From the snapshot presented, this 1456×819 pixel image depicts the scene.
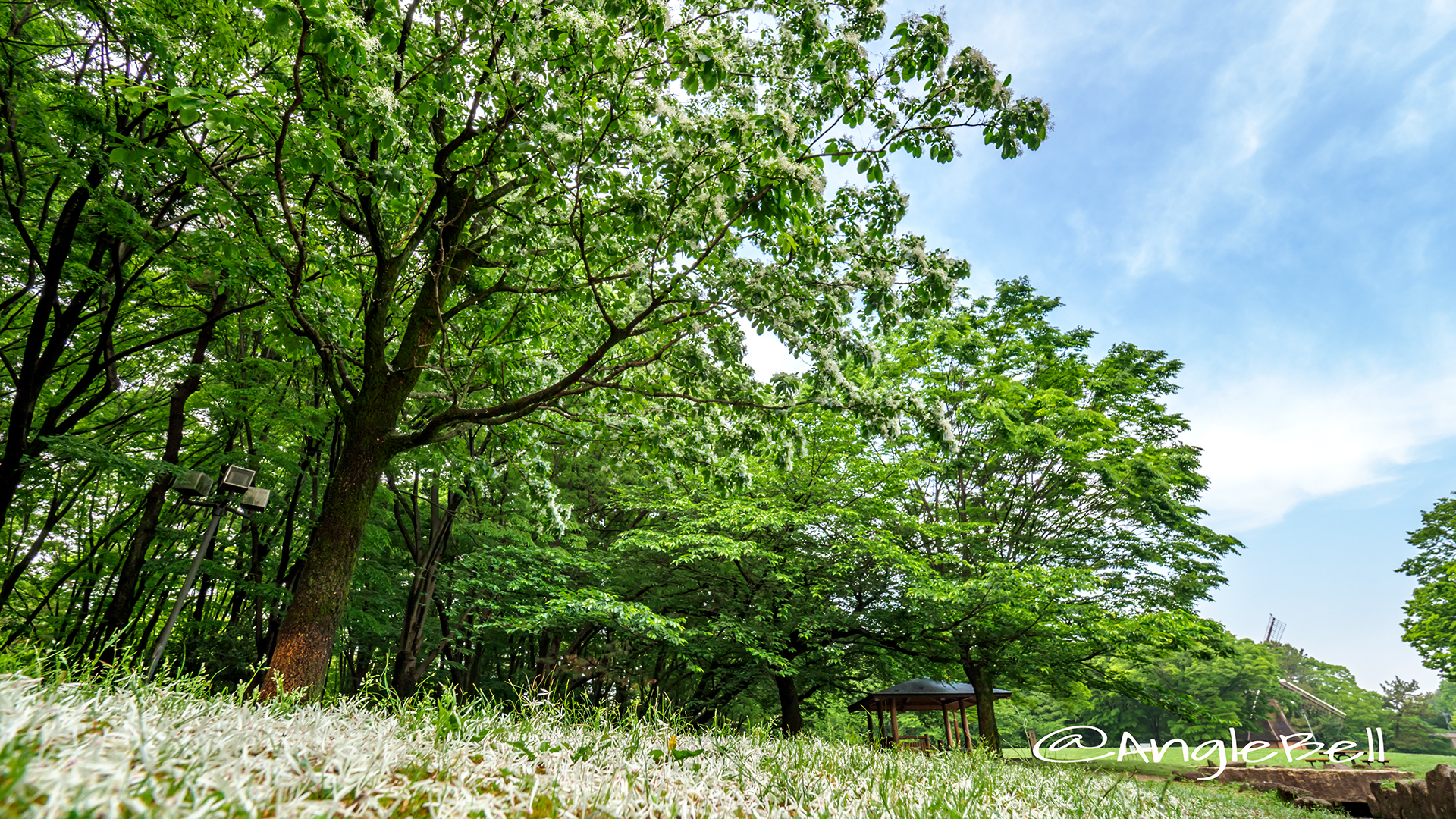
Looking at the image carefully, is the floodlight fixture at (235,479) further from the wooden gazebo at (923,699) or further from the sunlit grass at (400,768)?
the wooden gazebo at (923,699)

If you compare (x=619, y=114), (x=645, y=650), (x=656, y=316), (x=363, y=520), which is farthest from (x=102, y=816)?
(x=645, y=650)

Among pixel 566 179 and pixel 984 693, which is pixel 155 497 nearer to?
pixel 566 179

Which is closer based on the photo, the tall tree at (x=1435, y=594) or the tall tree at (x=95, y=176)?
the tall tree at (x=95, y=176)

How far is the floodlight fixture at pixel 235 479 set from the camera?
8.09 metres

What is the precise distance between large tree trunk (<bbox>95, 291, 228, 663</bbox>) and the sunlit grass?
7.83 metres

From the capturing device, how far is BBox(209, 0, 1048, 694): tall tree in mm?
4691

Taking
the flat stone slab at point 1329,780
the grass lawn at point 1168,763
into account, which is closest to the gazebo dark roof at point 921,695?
the grass lawn at point 1168,763

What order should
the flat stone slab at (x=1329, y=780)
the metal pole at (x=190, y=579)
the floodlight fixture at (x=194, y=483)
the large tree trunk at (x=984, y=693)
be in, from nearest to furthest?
the metal pole at (x=190, y=579), the floodlight fixture at (x=194, y=483), the flat stone slab at (x=1329, y=780), the large tree trunk at (x=984, y=693)

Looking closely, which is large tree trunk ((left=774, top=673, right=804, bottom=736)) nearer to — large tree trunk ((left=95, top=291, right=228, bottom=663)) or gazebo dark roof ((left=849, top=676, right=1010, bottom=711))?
gazebo dark roof ((left=849, top=676, right=1010, bottom=711))

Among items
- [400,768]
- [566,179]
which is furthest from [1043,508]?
[400,768]

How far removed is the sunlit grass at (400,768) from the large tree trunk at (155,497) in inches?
308

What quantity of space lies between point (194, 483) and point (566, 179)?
6687 millimetres

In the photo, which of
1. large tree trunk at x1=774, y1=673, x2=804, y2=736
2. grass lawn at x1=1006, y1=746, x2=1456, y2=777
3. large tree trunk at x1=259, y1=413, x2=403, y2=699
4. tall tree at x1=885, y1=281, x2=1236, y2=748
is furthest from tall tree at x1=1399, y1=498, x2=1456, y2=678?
large tree trunk at x1=259, y1=413, x2=403, y2=699

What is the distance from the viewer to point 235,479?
8141 mm
